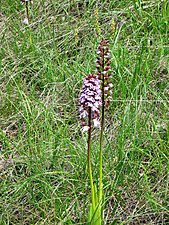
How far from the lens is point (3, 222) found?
8.16 feet

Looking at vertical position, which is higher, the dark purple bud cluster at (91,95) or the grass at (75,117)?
the dark purple bud cluster at (91,95)

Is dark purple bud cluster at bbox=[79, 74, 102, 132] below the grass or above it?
above

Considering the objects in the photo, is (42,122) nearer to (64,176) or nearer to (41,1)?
(64,176)

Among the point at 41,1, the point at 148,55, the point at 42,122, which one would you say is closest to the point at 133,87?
the point at 148,55

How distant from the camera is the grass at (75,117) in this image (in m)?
2.55

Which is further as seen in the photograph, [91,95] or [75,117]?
[75,117]

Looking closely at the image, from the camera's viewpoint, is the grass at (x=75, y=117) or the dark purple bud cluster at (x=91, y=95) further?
the grass at (x=75, y=117)

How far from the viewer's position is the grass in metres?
2.55

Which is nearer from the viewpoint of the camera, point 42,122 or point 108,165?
point 108,165

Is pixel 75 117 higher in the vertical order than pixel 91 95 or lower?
lower

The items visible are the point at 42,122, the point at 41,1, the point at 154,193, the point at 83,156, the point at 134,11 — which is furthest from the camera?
the point at 41,1

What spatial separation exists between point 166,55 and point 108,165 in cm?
123

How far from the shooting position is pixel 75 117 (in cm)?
325

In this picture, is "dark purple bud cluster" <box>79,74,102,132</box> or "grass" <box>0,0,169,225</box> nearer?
"dark purple bud cluster" <box>79,74,102,132</box>
